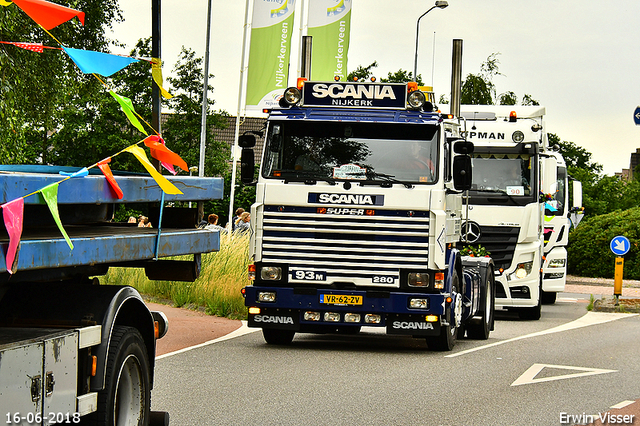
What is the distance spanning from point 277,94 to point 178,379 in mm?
16881

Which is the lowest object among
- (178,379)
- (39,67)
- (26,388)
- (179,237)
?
(178,379)

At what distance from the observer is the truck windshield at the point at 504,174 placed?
53.0ft

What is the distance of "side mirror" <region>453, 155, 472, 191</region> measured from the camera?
11.8 metres

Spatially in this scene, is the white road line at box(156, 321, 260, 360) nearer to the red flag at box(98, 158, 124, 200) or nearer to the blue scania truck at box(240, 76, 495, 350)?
the blue scania truck at box(240, 76, 495, 350)

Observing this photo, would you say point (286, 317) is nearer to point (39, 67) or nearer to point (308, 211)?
point (308, 211)

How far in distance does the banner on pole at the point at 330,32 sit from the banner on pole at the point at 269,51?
98cm

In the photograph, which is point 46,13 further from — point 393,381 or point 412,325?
point 412,325

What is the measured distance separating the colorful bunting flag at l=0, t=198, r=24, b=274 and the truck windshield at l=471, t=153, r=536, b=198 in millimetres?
12905

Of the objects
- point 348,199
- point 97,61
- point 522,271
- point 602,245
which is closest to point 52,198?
point 97,61

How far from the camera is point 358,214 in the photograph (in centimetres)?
1144

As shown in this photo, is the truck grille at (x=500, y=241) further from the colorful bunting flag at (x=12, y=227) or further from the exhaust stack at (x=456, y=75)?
the colorful bunting flag at (x=12, y=227)

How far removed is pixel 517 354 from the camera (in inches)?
482

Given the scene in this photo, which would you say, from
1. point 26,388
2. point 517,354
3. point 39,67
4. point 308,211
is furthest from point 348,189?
point 39,67

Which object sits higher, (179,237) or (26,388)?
(179,237)
